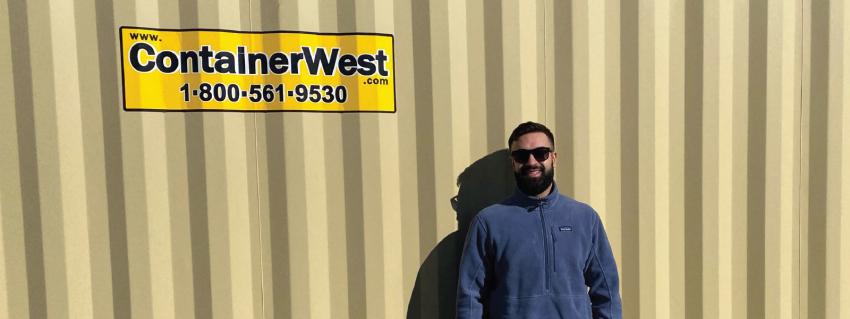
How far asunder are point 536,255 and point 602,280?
358 millimetres

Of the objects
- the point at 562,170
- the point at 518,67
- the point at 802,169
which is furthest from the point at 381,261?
the point at 802,169

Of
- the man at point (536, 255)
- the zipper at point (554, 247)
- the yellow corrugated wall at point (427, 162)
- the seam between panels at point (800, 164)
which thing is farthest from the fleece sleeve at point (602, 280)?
the seam between panels at point (800, 164)

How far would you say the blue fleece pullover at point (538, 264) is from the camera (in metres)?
2.04

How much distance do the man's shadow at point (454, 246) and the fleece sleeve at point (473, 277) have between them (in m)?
0.33

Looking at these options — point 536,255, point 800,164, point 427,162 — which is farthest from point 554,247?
point 800,164

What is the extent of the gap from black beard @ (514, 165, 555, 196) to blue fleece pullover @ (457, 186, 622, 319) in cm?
4

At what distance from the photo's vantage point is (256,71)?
7.49ft

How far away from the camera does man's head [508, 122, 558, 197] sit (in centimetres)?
208

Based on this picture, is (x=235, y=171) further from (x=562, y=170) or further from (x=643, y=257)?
(x=643, y=257)

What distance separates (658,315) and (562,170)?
3.44 ft

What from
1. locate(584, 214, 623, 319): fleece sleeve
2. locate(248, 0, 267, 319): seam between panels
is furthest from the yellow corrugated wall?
locate(584, 214, 623, 319): fleece sleeve

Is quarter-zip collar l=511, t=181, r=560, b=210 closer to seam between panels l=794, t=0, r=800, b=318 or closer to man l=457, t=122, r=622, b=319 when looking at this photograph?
man l=457, t=122, r=622, b=319

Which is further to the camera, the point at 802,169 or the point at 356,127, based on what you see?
the point at 802,169

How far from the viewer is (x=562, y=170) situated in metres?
2.53
